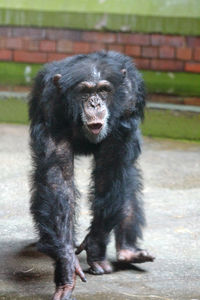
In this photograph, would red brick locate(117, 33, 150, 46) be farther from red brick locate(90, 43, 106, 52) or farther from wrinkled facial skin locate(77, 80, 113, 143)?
wrinkled facial skin locate(77, 80, 113, 143)

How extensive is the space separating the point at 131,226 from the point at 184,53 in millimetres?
4228

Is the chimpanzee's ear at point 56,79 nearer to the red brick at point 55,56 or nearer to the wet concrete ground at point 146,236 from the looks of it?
the wet concrete ground at point 146,236

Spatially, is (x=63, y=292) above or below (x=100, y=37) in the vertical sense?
below

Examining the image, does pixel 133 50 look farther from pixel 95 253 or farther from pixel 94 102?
pixel 95 253

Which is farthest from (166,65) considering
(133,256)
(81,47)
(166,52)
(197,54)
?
(133,256)

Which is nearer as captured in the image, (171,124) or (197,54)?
(171,124)

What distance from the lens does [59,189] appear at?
4473 mm

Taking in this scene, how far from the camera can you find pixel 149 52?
8.89m

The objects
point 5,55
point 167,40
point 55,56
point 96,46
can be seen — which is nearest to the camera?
point 167,40

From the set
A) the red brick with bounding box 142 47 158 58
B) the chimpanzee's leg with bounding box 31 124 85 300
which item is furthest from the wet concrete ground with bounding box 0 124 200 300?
the red brick with bounding box 142 47 158 58

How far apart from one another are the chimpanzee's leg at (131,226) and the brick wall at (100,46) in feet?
13.1

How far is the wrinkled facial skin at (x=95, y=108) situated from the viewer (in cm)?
455

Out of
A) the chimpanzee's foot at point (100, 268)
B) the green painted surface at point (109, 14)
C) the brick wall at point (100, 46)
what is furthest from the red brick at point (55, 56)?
the chimpanzee's foot at point (100, 268)

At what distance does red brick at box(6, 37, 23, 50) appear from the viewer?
30.5 ft
